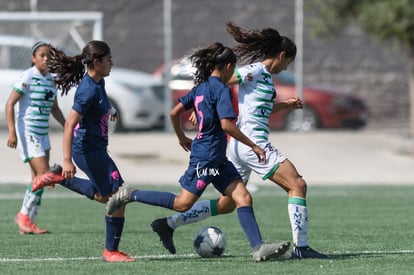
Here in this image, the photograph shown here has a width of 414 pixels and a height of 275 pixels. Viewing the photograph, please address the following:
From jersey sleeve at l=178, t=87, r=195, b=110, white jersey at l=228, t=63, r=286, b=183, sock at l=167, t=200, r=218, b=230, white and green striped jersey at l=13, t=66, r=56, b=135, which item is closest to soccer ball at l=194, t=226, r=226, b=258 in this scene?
sock at l=167, t=200, r=218, b=230

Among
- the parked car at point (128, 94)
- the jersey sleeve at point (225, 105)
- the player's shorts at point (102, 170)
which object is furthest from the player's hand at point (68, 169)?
the parked car at point (128, 94)

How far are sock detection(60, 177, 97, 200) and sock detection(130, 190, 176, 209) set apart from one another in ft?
2.82

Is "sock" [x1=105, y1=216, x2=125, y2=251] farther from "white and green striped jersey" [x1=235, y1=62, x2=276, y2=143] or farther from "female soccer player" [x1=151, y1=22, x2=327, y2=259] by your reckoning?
"white and green striped jersey" [x1=235, y1=62, x2=276, y2=143]

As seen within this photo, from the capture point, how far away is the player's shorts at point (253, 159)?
29.8 ft

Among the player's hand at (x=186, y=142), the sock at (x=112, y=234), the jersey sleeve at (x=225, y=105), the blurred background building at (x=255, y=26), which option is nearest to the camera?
the jersey sleeve at (x=225, y=105)

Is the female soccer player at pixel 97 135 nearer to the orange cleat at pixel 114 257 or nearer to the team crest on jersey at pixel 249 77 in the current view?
the orange cleat at pixel 114 257

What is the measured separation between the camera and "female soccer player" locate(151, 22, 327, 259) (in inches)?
360

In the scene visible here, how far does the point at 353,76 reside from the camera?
28641 mm

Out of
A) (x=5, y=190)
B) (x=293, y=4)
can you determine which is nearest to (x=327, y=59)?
(x=293, y=4)

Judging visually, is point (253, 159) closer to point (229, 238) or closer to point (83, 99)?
point (83, 99)

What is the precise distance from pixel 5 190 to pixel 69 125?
374 inches

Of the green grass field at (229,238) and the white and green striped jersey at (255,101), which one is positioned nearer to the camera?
the green grass field at (229,238)

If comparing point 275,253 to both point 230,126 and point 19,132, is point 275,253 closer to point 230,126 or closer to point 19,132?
point 230,126

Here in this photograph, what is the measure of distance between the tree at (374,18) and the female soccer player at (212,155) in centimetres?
1276
